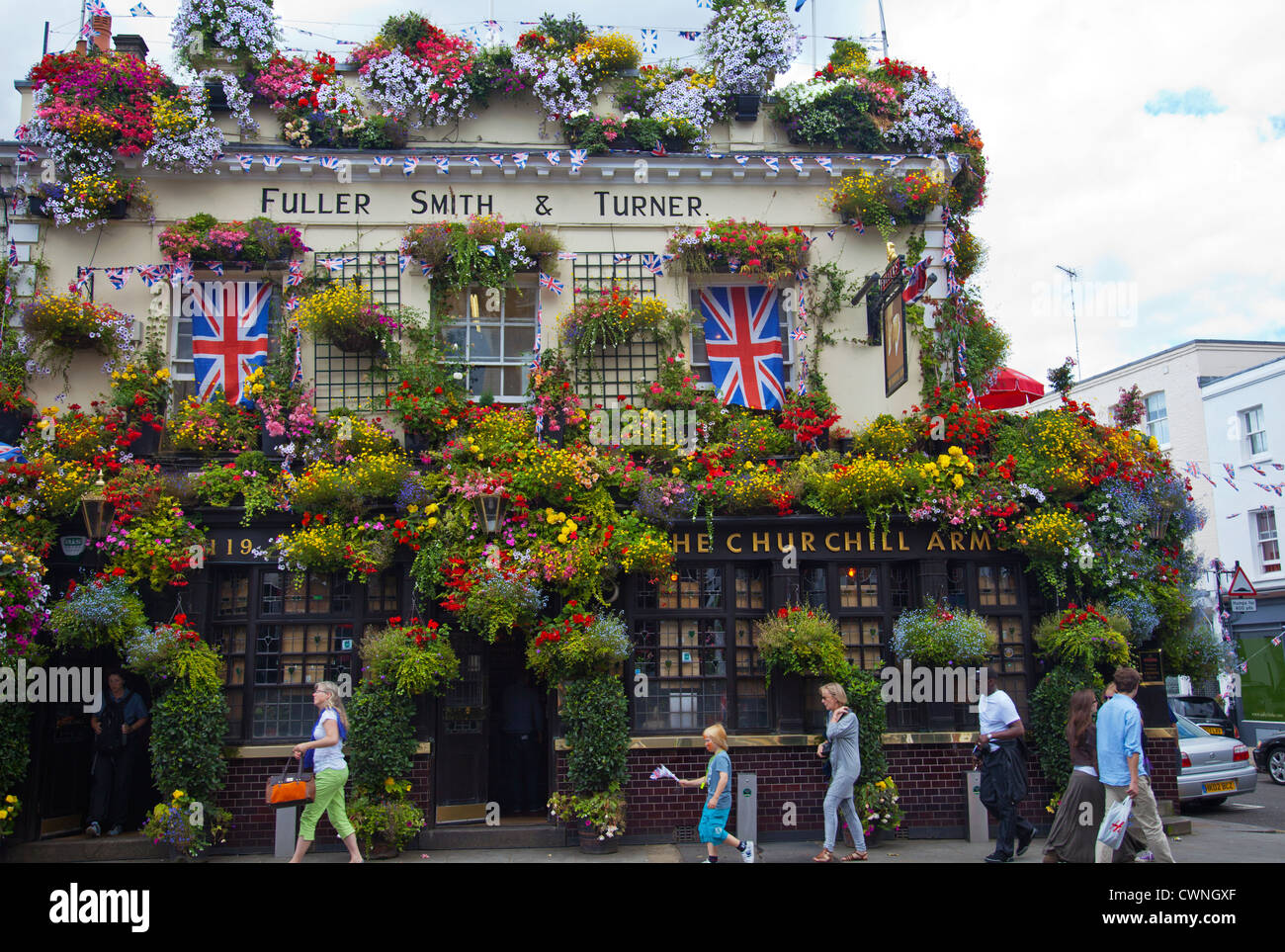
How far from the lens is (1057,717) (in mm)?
11414

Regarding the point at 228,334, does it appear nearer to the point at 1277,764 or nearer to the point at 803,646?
the point at 803,646

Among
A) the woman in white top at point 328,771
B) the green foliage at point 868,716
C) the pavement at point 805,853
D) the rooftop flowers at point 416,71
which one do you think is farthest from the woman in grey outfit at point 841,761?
the rooftop flowers at point 416,71

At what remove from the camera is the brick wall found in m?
11.0

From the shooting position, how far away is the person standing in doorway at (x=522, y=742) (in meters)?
12.1

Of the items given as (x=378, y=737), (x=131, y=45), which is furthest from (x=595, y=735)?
(x=131, y=45)

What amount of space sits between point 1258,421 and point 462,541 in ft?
87.3

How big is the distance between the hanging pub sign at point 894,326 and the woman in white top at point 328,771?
7.40 meters

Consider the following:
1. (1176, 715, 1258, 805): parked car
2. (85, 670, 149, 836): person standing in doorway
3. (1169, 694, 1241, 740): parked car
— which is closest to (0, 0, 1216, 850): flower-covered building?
(85, 670, 149, 836): person standing in doorway

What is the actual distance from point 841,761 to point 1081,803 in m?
2.29

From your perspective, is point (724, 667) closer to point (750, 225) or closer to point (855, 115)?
point (750, 225)

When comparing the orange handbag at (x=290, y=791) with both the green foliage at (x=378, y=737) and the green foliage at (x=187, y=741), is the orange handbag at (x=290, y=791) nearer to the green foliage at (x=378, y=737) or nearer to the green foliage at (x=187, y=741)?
the green foliage at (x=378, y=737)

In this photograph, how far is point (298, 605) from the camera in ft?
38.4

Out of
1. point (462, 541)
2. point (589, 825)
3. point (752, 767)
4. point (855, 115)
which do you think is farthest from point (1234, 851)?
point (855, 115)

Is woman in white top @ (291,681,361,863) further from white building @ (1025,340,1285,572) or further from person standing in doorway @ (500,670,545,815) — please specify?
white building @ (1025,340,1285,572)
